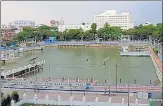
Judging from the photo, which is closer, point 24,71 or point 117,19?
point 24,71

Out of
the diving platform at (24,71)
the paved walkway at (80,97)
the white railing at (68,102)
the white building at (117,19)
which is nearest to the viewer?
the white railing at (68,102)

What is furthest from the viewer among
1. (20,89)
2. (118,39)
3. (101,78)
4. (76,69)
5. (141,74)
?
(118,39)

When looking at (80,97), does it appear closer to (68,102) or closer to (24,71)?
(68,102)

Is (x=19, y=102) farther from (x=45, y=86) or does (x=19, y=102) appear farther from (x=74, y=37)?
(x=74, y=37)

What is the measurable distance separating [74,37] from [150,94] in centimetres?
3241

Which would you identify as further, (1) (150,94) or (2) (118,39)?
(2) (118,39)

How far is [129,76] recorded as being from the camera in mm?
16828

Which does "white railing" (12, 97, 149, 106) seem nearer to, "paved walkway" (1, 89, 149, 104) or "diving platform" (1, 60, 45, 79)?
"paved walkway" (1, 89, 149, 104)

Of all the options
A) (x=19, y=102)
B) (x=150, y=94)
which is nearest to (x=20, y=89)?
(x=19, y=102)

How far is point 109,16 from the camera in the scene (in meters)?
68.8

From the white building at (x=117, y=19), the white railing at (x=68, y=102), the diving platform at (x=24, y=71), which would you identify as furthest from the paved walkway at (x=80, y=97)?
the white building at (x=117, y=19)

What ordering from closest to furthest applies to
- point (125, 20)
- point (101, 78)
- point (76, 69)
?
point (101, 78), point (76, 69), point (125, 20)

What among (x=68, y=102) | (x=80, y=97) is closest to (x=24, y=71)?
(x=80, y=97)

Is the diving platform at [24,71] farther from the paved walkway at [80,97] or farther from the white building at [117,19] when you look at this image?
the white building at [117,19]
